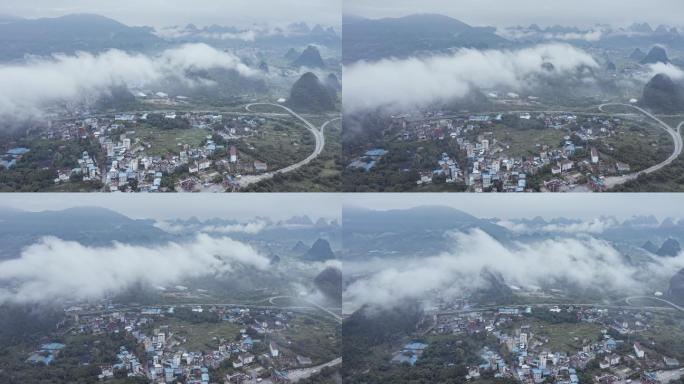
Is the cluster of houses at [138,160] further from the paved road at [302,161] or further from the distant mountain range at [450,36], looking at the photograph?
the distant mountain range at [450,36]

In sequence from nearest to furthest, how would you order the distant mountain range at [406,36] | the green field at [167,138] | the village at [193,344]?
the village at [193,344], the green field at [167,138], the distant mountain range at [406,36]

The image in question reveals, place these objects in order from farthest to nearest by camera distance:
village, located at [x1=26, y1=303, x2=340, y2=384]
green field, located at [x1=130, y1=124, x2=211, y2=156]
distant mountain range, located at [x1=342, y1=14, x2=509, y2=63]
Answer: distant mountain range, located at [x1=342, y1=14, x2=509, y2=63], green field, located at [x1=130, y1=124, x2=211, y2=156], village, located at [x1=26, y1=303, x2=340, y2=384]

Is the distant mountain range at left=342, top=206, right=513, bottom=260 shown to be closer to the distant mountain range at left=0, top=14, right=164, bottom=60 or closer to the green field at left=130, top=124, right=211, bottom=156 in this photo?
the green field at left=130, top=124, right=211, bottom=156

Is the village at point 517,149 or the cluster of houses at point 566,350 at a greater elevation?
the village at point 517,149

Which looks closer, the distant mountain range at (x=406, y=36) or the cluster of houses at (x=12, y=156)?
the cluster of houses at (x=12, y=156)

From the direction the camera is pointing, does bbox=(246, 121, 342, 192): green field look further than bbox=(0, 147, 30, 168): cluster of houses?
Yes

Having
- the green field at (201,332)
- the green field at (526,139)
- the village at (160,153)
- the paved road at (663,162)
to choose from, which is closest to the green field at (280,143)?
the village at (160,153)

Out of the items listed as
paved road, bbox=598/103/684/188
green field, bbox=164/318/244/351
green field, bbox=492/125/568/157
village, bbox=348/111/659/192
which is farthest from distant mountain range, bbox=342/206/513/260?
green field, bbox=164/318/244/351

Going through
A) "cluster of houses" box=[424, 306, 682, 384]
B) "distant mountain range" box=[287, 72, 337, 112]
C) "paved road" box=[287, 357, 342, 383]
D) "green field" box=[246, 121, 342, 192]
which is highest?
"distant mountain range" box=[287, 72, 337, 112]
